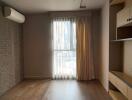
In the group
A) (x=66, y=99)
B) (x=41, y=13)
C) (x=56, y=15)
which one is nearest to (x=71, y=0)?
(x=56, y=15)

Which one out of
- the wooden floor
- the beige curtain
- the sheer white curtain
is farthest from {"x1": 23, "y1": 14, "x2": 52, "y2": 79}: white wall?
the beige curtain

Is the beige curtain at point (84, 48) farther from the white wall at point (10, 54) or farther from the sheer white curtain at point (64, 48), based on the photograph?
the white wall at point (10, 54)

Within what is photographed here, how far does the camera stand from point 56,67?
5.55 metres

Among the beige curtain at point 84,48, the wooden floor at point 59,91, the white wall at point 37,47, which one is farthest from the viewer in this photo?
the white wall at point 37,47

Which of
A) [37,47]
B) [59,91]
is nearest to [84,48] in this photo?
[37,47]

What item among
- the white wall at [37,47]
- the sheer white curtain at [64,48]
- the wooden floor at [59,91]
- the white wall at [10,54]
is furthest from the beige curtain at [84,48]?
the white wall at [10,54]

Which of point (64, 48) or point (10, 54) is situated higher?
point (64, 48)

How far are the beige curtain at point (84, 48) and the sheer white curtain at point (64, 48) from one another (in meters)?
0.19

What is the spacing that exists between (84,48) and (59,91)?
6.06ft

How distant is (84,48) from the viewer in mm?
5352

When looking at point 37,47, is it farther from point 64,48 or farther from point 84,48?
point 84,48

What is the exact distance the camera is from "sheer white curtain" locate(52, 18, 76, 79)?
5.42 metres

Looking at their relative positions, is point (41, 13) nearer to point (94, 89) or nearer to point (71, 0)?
point (71, 0)

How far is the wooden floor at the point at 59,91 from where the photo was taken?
12.3 feet
